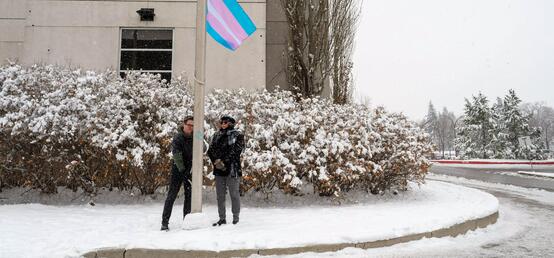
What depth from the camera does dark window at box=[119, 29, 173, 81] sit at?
549 inches

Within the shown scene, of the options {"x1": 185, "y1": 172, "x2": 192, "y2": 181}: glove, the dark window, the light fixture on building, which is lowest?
{"x1": 185, "y1": 172, "x2": 192, "y2": 181}: glove

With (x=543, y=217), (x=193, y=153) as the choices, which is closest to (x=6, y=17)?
(x=193, y=153)

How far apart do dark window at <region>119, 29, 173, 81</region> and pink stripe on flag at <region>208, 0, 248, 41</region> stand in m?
8.29

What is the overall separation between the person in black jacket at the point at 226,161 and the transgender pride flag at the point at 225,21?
1.28 metres

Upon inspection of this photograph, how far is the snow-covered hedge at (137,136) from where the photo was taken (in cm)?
760

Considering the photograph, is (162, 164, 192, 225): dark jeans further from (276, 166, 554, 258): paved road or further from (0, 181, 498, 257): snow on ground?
(276, 166, 554, 258): paved road

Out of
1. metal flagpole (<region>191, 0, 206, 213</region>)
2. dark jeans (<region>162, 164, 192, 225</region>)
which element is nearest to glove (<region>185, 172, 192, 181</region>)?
dark jeans (<region>162, 164, 192, 225</region>)

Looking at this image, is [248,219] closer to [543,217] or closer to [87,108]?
[87,108]

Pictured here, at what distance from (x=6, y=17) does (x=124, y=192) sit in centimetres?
1051

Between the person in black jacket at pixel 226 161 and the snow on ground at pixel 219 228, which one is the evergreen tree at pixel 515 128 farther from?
the person in black jacket at pixel 226 161

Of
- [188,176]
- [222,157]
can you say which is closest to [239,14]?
[222,157]

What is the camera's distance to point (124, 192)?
27.7 ft

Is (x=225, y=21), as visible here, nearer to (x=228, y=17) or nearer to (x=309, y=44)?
(x=228, y=17)

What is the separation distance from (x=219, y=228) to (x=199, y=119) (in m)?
1.65
